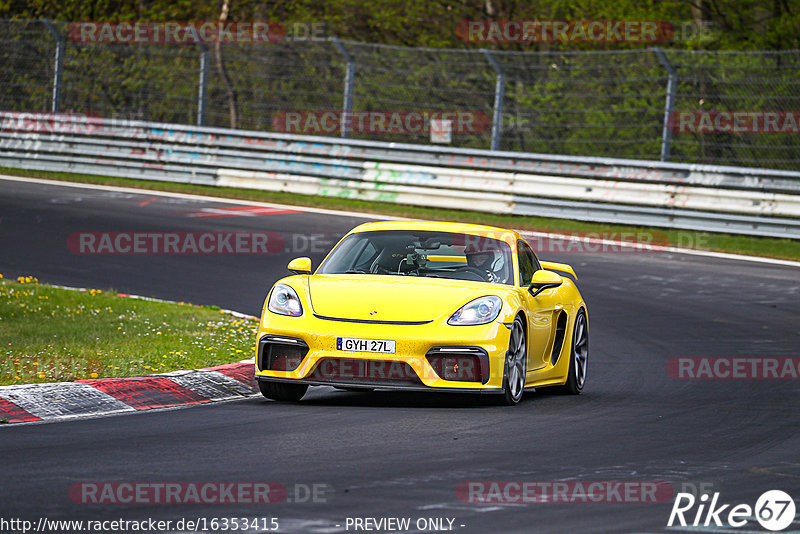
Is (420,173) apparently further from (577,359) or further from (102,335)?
(577,359)

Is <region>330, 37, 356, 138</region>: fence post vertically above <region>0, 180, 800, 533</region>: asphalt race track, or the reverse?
<region>330, 37, 356, 138</region>: fence post

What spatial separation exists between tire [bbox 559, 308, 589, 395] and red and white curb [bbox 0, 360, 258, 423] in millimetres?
2404

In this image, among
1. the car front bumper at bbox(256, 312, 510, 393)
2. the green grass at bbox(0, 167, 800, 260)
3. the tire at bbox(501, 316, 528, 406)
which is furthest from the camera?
the green grass at bbox(0, 167, 800, 260)

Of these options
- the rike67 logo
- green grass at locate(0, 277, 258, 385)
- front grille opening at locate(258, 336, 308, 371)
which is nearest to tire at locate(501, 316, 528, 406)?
front grille opening at locate(258, 336, 308, 371)

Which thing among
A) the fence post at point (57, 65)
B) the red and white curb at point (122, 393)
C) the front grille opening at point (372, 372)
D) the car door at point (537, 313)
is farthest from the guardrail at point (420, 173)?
the front grille opening at point (372, 372)

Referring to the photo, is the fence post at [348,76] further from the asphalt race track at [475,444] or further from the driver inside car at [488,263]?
the driver inside car at [488,263]

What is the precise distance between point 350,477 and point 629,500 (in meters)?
1.28

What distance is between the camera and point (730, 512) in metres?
5.90

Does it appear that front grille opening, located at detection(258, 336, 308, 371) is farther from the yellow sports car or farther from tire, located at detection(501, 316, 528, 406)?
tire, located at detection(501, 316, 528, 406)

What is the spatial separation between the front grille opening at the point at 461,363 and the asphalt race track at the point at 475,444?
0.77 feet

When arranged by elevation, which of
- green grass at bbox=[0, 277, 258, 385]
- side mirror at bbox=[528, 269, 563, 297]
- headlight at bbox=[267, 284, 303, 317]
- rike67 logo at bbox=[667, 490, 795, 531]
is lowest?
green grass at bbox=[0, 277, 258, 385]

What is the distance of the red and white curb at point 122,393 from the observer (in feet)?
27.0

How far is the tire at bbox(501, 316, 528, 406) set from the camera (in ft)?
29.4

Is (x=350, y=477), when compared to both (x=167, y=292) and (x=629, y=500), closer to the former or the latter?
(x=629, y=500)
